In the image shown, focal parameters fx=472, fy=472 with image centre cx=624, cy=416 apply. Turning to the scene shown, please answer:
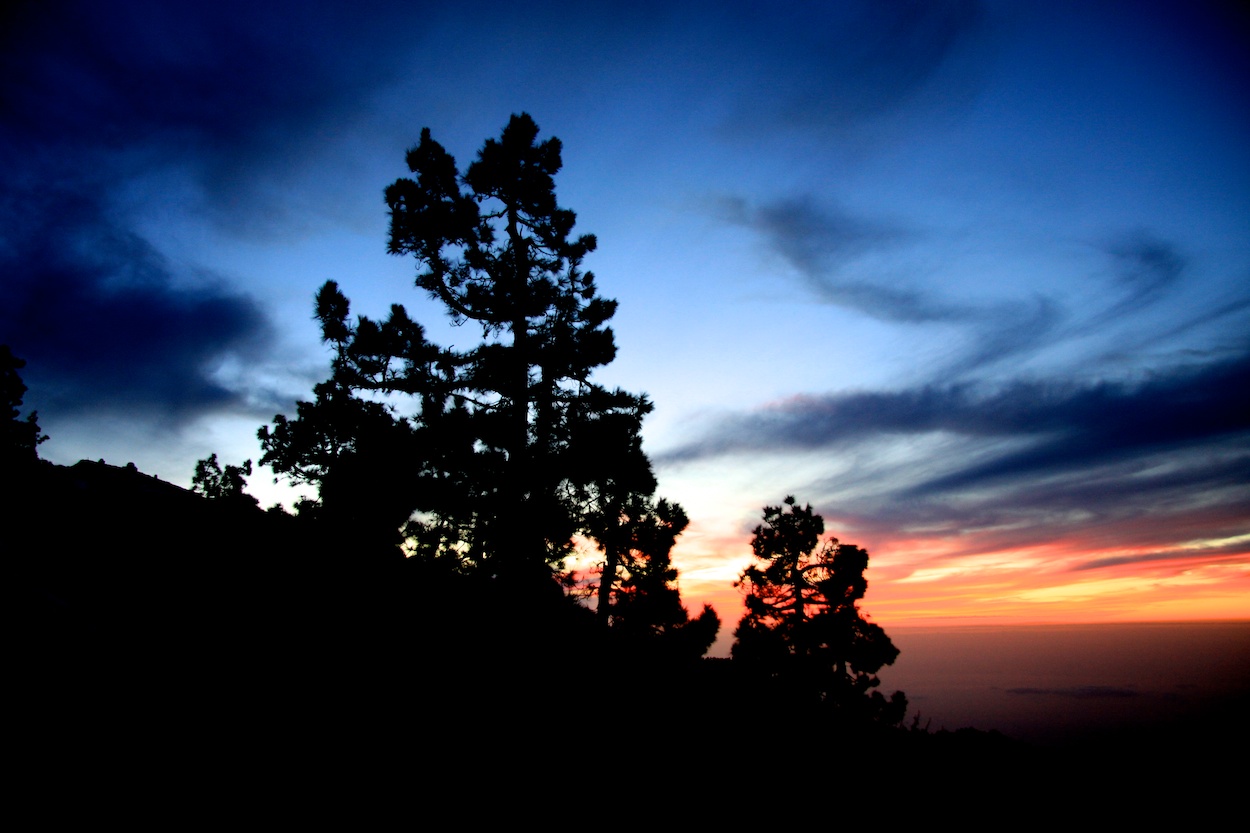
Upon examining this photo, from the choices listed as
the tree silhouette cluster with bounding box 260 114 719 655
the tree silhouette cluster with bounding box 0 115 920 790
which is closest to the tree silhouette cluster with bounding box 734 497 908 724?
the tree silhouette cluster with bounding box 0 115 920 790

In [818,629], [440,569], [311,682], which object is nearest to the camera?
[311,682]

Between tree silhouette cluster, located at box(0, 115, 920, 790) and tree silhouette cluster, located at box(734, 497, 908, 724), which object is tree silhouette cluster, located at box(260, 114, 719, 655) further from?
tree silhouette cluster, located at box(734, 497, 908, 724)

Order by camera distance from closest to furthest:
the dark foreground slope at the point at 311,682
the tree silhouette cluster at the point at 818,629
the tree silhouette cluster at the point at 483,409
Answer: the dark foreground slope at the point at 311,682 < the tree silhouette cluster at the point at 483,409 < the tree silhouette cluster at the point at 818,629

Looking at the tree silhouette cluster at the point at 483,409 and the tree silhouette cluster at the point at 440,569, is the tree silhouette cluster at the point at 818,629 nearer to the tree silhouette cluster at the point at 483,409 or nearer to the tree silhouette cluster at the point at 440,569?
the tree silhouette cluster at the point at 440,569

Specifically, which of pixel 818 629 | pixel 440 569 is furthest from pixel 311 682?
pixel 818 629

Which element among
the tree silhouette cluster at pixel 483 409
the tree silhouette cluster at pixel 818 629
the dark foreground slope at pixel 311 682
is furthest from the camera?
the tree silhouette cluster at pixel 818 629

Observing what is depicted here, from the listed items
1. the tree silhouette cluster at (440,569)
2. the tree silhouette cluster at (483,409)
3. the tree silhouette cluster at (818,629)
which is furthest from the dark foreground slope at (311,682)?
the tree silhouette cluster at (818,629)

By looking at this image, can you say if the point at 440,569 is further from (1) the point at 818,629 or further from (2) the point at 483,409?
(1) the point at 818,629

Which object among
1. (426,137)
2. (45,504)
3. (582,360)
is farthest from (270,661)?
(426,137)

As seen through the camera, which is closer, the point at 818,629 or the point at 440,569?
the point at 440,569

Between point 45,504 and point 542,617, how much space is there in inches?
362

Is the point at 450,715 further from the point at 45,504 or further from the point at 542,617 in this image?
the point at 45,504

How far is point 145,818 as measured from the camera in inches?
152

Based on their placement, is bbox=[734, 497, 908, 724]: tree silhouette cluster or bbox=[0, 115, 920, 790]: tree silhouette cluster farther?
bbox=[734, 497, 908, 724]: tree silhouette cluster
